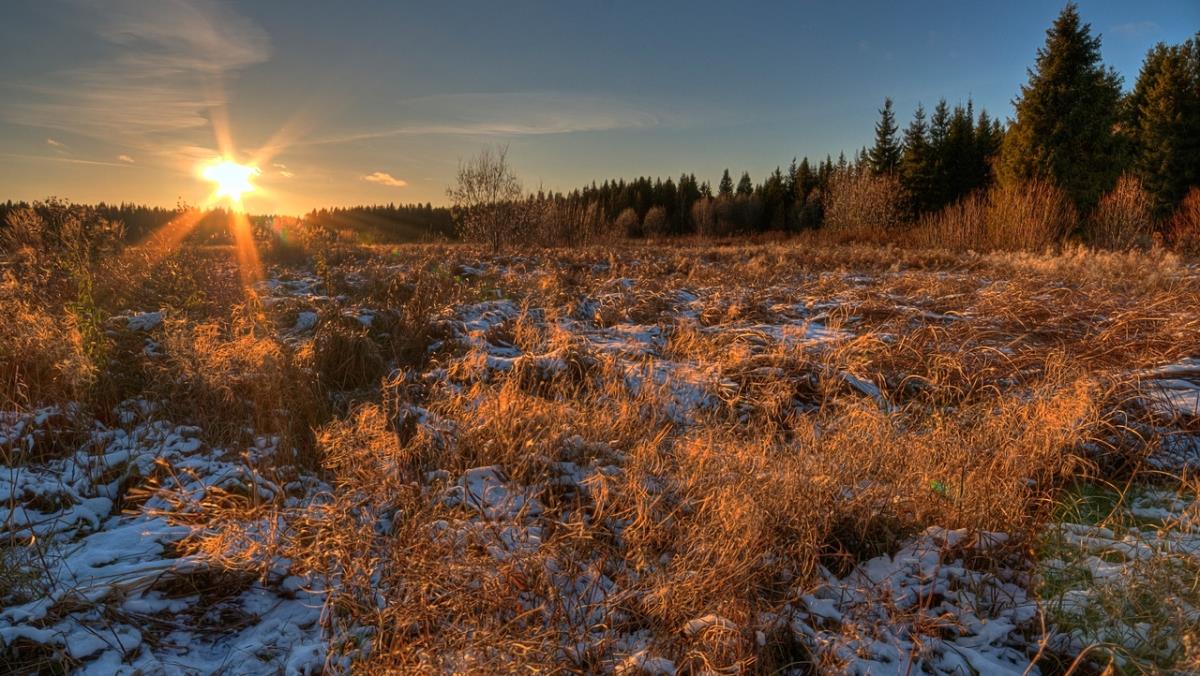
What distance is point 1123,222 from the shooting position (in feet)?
42.2

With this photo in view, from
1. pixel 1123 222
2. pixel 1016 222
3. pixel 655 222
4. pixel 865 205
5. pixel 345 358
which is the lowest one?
pixel 345 358

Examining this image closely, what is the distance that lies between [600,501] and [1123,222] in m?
16.5

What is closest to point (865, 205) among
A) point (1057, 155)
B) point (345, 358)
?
point (1057, 155)

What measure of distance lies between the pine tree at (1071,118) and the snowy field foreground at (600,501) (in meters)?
19.8

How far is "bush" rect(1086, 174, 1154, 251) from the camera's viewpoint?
12.7 metres

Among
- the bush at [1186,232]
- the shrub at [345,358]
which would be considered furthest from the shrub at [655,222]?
the shrub at [345,358]

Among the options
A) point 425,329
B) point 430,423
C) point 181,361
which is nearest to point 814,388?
point 430,423

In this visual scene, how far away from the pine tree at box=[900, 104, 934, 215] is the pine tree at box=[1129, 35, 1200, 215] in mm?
8792

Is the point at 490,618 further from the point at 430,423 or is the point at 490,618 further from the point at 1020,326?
the point at 1020,326

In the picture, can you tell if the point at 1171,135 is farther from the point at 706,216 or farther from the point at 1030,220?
the point at 706,216

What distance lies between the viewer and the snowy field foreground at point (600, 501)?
5.64 ft

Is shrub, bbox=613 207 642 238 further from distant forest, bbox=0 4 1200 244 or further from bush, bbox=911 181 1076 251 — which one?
bush, bbox=911 181 1076 251

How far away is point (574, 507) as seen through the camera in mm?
2482

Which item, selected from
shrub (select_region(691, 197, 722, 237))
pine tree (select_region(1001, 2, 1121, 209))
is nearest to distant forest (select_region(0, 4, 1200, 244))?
pine tree (select_region(1001, 2, 1121, 209))
